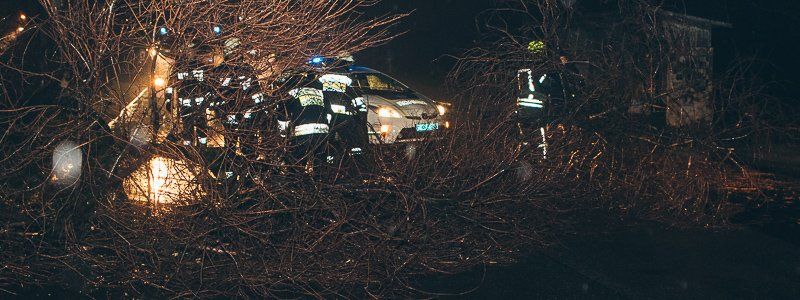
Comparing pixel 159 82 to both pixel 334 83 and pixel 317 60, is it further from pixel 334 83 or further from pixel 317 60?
pixel 334 83

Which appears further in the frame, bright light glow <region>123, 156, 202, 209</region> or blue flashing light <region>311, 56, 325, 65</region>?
blue flashing light <region>311, 56, 325, 65</region>

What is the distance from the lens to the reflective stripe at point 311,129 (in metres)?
7.41

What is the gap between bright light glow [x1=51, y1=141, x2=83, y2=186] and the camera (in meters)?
6.60

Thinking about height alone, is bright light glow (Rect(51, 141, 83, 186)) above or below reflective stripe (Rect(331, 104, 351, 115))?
below

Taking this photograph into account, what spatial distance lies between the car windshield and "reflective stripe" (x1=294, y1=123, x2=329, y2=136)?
270 inches

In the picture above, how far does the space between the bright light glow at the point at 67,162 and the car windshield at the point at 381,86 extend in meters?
8.10

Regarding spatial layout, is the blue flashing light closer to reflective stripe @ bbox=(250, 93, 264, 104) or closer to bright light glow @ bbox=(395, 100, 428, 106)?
reflective stripe @ bbox=(250, 93, 264, 104)

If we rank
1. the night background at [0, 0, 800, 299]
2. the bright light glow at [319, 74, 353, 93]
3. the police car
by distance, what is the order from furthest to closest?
the police car < the bright light glow at [319, 74, 353, 93] < the night background at [0, 0, 800, 299]

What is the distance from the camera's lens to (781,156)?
1477 centimetres

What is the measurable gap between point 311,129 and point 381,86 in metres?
7.53

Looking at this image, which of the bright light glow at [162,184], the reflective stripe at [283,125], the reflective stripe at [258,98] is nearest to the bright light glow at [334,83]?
the reflective stripe at [283,125]

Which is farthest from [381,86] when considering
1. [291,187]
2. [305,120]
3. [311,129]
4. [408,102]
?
[291,187]

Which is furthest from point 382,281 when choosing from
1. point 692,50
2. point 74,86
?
point 692,50

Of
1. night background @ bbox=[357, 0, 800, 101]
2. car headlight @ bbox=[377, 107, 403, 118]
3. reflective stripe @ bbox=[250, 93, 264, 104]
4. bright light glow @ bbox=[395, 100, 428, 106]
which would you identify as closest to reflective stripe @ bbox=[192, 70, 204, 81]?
reflective stripe @ bbox=[250, 93, 264, 104]
